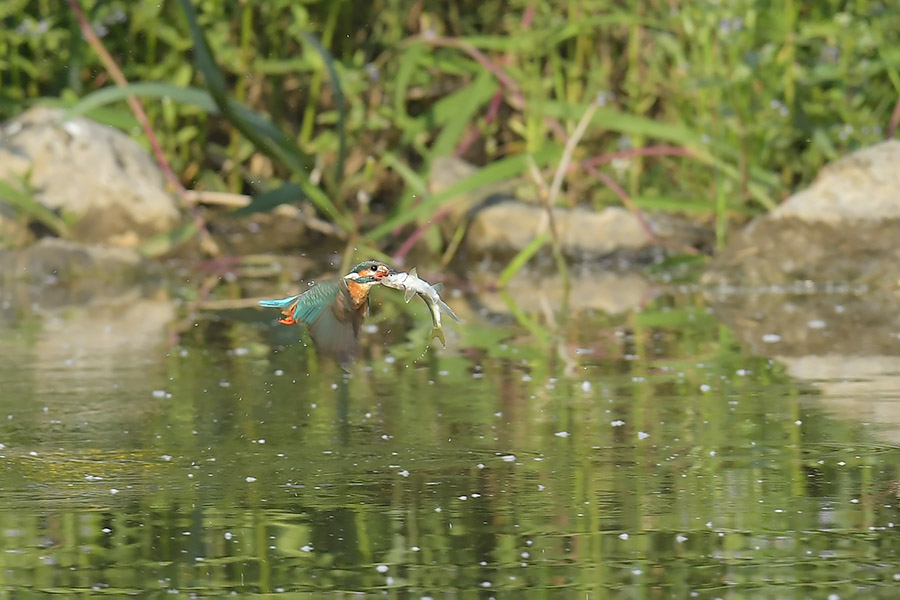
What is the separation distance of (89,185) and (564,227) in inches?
132

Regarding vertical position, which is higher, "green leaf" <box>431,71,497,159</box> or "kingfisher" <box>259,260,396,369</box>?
"green leaf" <box>431,71,497,159</box>

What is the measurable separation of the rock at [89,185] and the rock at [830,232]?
4051mm

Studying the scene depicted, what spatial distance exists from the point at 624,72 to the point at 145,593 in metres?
9.91

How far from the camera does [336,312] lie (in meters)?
5.41

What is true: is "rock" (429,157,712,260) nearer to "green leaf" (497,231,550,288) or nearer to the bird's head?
"green leaf" (497,231,550,288)

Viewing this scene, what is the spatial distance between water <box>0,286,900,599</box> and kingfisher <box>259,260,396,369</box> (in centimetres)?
38

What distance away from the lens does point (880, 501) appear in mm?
4797

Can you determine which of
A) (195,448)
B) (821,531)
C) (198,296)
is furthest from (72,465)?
(198,296)

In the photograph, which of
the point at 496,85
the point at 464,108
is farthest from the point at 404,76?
the point at 496,85

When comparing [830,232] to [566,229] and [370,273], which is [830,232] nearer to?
[566,229]

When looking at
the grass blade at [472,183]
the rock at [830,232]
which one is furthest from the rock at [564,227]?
the rock at [830,232]

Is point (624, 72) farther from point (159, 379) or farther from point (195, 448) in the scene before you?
point (195, 448)

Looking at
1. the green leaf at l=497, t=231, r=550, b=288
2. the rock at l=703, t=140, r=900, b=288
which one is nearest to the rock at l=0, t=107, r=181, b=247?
the green leaf at l=497, t=231, r=550, b=288

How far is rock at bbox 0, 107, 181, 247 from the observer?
1220cm
